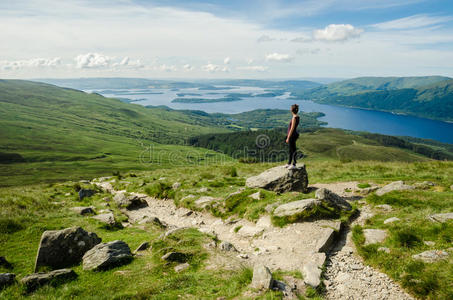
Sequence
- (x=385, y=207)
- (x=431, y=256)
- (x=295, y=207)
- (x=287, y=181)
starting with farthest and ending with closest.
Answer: (x=287, y=181), (x=385, y=207), (x=295, y=207), (x=431, y=256)

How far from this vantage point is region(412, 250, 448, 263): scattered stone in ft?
28.1

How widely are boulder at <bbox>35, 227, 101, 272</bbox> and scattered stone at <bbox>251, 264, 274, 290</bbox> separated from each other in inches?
297

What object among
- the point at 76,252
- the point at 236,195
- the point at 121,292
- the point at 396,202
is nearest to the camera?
the point at 121,292

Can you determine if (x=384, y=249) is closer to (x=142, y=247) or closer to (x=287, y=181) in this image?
(x=287, y=181)

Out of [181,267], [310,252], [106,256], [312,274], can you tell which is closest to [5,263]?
[106,256]

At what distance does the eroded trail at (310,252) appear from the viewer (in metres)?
8.35

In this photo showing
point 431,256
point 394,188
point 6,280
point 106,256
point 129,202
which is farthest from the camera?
point 129,202

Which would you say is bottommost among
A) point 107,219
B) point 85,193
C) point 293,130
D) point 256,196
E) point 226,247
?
point 85,193

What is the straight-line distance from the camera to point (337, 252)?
35.2 feet

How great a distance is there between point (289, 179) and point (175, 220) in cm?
930

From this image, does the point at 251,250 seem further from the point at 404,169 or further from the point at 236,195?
the point at 404,169

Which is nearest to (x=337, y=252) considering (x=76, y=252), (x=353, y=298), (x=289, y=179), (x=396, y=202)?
(x=353, y=298)

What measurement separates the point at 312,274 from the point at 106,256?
7993mm

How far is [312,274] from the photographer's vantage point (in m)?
8.80
